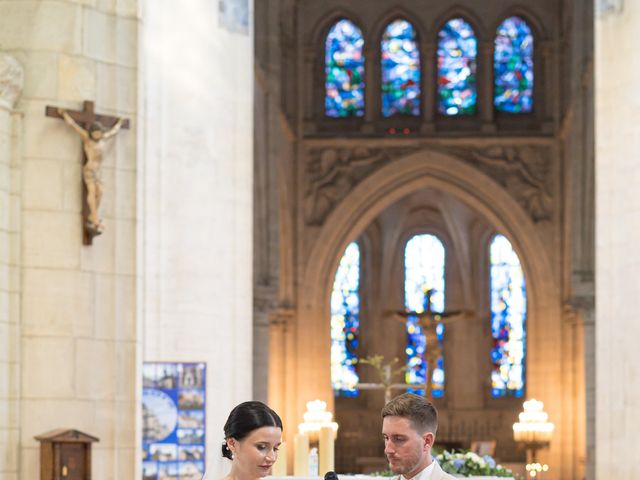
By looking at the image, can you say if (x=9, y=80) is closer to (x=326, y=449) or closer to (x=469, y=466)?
(x=326, y=449)

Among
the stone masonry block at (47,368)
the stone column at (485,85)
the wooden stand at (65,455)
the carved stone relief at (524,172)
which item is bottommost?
the wooden stand at (65,455)

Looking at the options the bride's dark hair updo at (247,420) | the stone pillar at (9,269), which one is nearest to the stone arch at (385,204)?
the stone pillar at (9,269)

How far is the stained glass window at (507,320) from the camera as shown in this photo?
29.9 m

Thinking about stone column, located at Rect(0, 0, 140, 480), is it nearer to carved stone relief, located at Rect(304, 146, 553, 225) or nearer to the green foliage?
the green foliage

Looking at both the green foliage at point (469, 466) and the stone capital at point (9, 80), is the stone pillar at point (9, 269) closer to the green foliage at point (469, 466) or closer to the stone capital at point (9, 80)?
the stone capital at point (9, 80)

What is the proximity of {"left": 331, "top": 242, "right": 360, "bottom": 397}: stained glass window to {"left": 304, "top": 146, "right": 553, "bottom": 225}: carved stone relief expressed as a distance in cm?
364

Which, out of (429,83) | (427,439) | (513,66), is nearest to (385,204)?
(429,83)

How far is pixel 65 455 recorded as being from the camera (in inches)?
340

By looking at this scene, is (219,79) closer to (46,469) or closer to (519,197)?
(46,469)

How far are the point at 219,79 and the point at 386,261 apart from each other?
57.8 ft

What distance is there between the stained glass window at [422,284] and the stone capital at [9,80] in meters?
22.0

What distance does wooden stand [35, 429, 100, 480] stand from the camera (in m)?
8.55

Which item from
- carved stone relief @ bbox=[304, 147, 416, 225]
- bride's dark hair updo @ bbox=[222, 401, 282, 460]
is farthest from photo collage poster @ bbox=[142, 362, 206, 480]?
carved stone relief @ bbox=[304, 147, 416, 225]
